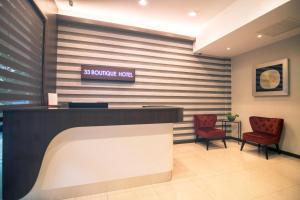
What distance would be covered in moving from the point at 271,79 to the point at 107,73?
4.61 meters

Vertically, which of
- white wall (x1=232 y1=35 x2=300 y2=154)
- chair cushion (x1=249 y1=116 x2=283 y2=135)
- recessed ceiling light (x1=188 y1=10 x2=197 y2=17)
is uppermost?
recessed ceiling light (x1=188 y1=10 x2=197 y2=17)

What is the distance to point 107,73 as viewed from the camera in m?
4.04

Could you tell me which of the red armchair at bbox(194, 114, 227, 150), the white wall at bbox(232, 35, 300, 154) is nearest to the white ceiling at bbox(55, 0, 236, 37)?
the white wall at bbox(232, 35, 300, 154)

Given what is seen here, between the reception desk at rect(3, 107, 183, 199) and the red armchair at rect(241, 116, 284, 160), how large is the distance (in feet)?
8.83

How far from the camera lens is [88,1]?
11.3ft

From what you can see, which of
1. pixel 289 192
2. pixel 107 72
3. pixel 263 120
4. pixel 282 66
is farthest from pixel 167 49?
pixel 289 192

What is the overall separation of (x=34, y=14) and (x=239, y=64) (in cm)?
576

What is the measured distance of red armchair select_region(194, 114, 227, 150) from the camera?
4.28 m

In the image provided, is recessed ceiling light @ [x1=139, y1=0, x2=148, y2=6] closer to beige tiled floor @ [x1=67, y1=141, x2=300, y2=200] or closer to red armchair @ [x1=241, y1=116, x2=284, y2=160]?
beige tiled floor @ [x1=67, y1=141, x2=300, y2=200]

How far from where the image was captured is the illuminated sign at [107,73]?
12.7 ft

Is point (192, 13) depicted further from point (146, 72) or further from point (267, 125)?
point (267, 125)

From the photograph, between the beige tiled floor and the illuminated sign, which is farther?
the illuminated sign

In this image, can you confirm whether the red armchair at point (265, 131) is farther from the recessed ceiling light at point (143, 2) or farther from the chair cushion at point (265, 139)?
the recessed ceiling light at point (143, 2)

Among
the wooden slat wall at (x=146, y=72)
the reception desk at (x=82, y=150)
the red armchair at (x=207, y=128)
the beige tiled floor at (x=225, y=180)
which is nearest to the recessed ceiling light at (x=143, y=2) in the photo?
the wooden slat wall at (x=146, y=72)
